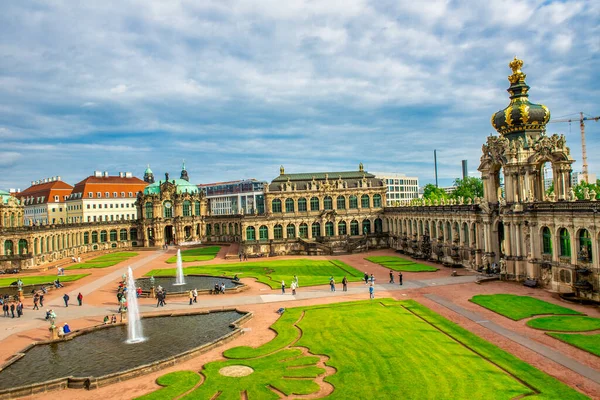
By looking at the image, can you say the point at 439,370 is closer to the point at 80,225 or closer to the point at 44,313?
the point at 44,313

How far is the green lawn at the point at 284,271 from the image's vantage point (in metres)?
67.1

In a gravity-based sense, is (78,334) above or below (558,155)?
below

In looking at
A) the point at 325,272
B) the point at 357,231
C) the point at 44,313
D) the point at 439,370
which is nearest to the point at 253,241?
the point at 357,231

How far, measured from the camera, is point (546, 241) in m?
55.3

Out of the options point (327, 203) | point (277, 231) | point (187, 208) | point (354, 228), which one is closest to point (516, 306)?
point (354, 228)

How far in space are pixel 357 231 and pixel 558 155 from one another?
209 feet

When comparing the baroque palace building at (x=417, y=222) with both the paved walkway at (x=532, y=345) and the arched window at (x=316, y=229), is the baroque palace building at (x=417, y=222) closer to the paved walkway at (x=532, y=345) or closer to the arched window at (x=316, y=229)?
the arched window at (x=316, y=229)

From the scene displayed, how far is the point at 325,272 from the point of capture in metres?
74.2

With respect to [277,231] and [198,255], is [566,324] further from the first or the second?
[198,255]

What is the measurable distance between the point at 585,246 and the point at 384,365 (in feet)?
99.0

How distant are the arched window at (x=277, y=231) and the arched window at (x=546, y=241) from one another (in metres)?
68.6

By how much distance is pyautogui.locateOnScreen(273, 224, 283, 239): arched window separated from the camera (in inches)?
4520

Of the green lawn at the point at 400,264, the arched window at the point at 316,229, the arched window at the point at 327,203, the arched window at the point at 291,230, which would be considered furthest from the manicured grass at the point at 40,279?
the arched window at the point at 327,203

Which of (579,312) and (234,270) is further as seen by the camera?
(234,270)
